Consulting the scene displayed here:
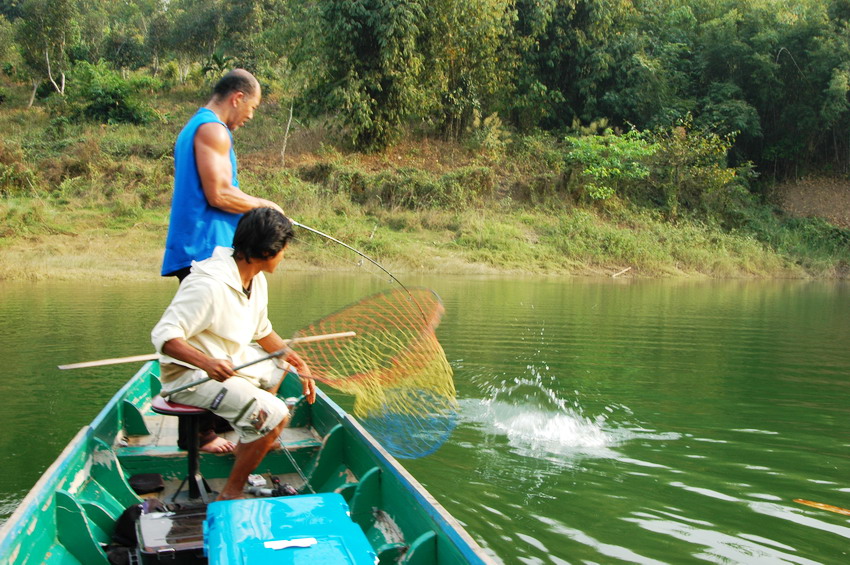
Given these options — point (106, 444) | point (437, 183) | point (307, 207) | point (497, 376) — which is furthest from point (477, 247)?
point (106, 444)

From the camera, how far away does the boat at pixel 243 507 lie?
236cm

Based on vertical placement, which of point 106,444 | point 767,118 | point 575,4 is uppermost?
point 575,4

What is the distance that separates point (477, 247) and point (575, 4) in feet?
34.7

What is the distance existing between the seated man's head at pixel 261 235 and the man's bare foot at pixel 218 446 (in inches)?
47.8

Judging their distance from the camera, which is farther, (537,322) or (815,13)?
(815,13)

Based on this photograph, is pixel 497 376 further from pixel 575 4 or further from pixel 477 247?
pixel 575 4

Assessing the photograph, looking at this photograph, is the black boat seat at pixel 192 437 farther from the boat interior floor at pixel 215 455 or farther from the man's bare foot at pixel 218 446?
Result: the man's bare foot at pixel 218 446

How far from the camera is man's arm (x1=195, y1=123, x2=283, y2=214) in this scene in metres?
3.46

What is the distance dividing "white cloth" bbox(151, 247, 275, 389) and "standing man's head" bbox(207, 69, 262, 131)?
772 mm

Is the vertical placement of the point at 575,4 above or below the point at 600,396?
above

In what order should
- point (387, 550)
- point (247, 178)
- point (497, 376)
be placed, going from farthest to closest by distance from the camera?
point (247, 178) → point (497, 376) → point (387, 550)

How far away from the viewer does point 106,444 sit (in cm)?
364

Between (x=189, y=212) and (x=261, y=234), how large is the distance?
2.08 ft

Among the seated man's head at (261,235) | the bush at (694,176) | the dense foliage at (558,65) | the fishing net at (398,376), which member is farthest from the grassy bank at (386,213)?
the seated man's head at (261,235)
